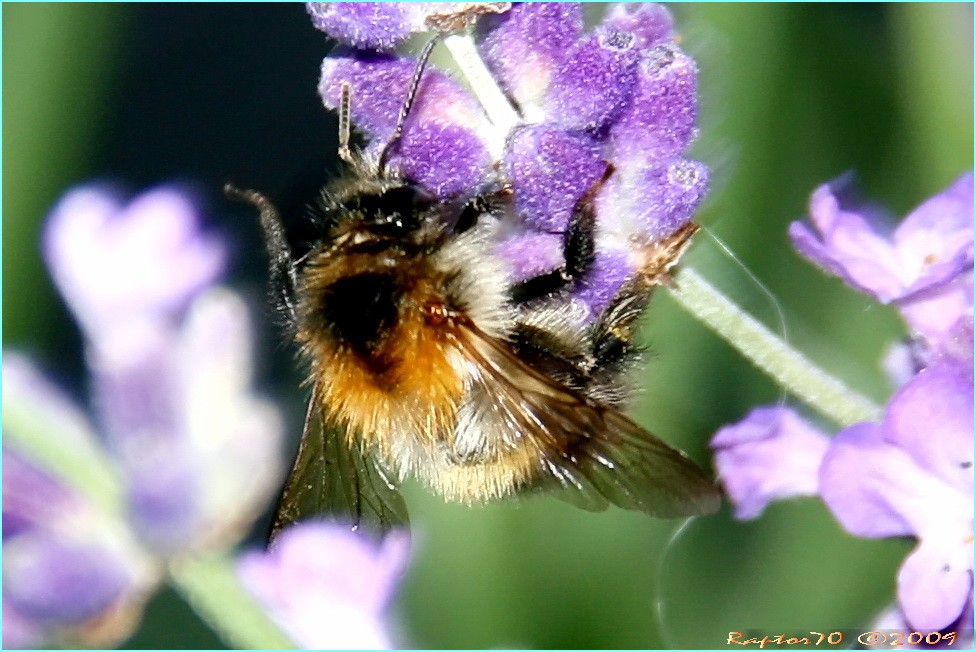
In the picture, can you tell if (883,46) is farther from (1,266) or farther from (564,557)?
(1,266)

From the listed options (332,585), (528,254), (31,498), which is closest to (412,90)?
(528,254)

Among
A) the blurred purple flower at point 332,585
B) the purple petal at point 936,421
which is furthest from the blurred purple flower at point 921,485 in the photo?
the blurred purple flower at point 332,585

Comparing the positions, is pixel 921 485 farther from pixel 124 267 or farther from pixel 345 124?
pixel 124 267

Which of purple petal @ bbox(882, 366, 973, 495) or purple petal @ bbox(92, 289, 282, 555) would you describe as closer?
purple petal @ bbox(882, 366, 973, 495)

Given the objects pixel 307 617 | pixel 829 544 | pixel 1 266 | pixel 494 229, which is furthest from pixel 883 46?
pixel 1 266

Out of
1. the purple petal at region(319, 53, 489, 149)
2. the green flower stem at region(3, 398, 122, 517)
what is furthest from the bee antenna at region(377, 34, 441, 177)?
the green flower stem at region(3, 398, 122, 517)

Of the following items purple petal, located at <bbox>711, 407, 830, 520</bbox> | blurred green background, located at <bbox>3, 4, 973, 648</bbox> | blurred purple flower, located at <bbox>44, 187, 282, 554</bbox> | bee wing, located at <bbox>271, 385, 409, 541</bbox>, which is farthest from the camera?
blurred purple flower, located at <bbox>44, 187, 282, 554</bbox>

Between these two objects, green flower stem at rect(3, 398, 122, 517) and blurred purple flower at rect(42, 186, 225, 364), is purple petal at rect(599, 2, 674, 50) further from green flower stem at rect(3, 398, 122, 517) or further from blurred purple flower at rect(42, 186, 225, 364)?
blurred purple flower at rect(42, 186, 225, 364)
